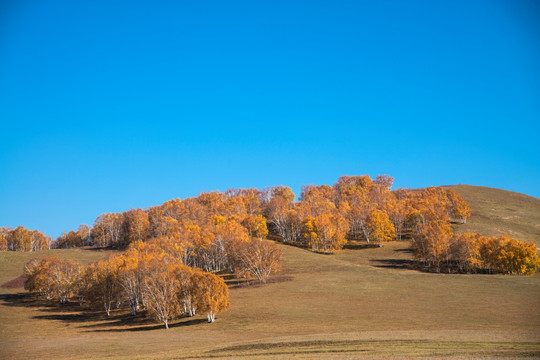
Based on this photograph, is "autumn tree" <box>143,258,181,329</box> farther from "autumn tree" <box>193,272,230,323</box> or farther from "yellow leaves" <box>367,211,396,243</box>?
"yellow leaves" <box>367,211,396,243</box>

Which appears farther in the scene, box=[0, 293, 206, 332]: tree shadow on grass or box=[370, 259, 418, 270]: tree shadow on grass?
box=[370, 259, 418, 270]: tree shadow on grass

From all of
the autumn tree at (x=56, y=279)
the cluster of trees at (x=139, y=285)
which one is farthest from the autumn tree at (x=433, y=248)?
the autumn tree at (x=56, y=279)

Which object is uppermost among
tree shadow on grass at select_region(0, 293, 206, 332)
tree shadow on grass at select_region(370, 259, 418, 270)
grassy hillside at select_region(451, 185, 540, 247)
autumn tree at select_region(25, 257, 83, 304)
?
grassy hillside at select_region(451, 185, 540, 247)

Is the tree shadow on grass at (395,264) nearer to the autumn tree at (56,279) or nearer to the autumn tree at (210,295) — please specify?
the autumn tree at (210,295)

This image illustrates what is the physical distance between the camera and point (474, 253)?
10438 centimetres

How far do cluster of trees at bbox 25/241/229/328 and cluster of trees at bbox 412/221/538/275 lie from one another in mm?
69420

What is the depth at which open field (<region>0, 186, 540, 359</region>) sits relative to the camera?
34.6m

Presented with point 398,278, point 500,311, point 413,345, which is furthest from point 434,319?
point 398,278

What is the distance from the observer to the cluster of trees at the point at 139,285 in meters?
67.8

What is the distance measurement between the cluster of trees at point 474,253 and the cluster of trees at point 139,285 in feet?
228

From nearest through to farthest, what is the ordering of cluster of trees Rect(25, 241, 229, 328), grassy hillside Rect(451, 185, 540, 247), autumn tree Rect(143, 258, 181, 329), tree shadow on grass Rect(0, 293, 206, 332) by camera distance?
cluster of trees Rect(25, 241, 229, 328) → autumn tree Rect(143, 258, 181, 329) → tree shadow on grass Rect(0, 293, 206, 332) → grassy hillside Rect(451, 185, 540, 247)

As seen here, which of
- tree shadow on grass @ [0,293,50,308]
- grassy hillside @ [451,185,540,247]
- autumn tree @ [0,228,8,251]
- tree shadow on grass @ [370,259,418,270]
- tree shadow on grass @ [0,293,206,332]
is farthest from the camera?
autumn tree @ [0,228,8,251]

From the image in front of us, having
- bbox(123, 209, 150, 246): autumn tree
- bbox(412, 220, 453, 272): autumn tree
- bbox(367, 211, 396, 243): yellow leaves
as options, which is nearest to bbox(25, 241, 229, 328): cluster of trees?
bbox(123, 209, 150, 246): autumn tree

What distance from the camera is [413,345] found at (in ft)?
108
